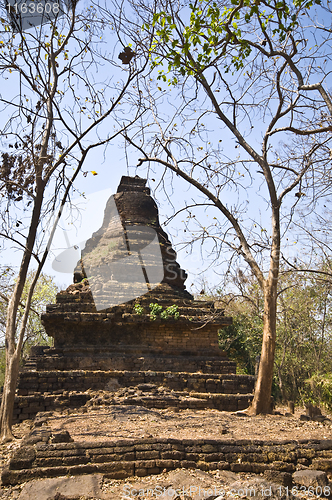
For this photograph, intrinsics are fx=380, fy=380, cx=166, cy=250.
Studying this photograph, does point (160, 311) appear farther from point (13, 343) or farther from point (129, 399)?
point (13, 343)

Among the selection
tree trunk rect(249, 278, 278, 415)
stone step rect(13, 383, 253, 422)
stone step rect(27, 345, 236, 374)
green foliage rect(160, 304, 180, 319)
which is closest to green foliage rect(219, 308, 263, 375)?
stone step rect(27, 345, 236, 374)

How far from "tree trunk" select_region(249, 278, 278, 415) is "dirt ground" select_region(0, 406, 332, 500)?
29cm

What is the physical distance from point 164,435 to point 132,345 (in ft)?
16.8

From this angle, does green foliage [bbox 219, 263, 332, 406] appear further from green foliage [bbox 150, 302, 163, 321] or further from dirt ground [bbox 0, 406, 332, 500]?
dirt ground [bbox 0, 406, 332, 500]

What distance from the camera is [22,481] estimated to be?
4188mm

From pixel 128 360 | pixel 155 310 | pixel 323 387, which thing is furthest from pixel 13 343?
pixel 323 387

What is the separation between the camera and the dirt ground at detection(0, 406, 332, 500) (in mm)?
3967

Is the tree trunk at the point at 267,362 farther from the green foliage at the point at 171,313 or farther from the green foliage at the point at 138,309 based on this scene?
the green foliage at the point at 138,309

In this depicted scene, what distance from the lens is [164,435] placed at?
5918 mm

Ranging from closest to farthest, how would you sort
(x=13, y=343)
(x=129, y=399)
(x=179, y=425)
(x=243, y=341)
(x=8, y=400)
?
(x=8, y=400) → (x=179, y=425) → (x=13, y=343) → (x=129, y=399) → (x=243, y=341)

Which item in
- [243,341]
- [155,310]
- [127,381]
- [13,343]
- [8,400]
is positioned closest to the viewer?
[8,400]

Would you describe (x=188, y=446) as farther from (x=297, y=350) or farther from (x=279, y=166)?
(x=297, y=350)

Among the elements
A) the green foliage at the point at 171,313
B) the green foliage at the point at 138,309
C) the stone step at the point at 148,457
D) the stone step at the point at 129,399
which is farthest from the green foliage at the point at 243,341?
the stone step at the point at 148,457

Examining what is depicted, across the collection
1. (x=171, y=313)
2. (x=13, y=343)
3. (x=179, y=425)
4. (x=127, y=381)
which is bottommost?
(x=179, y=425)
